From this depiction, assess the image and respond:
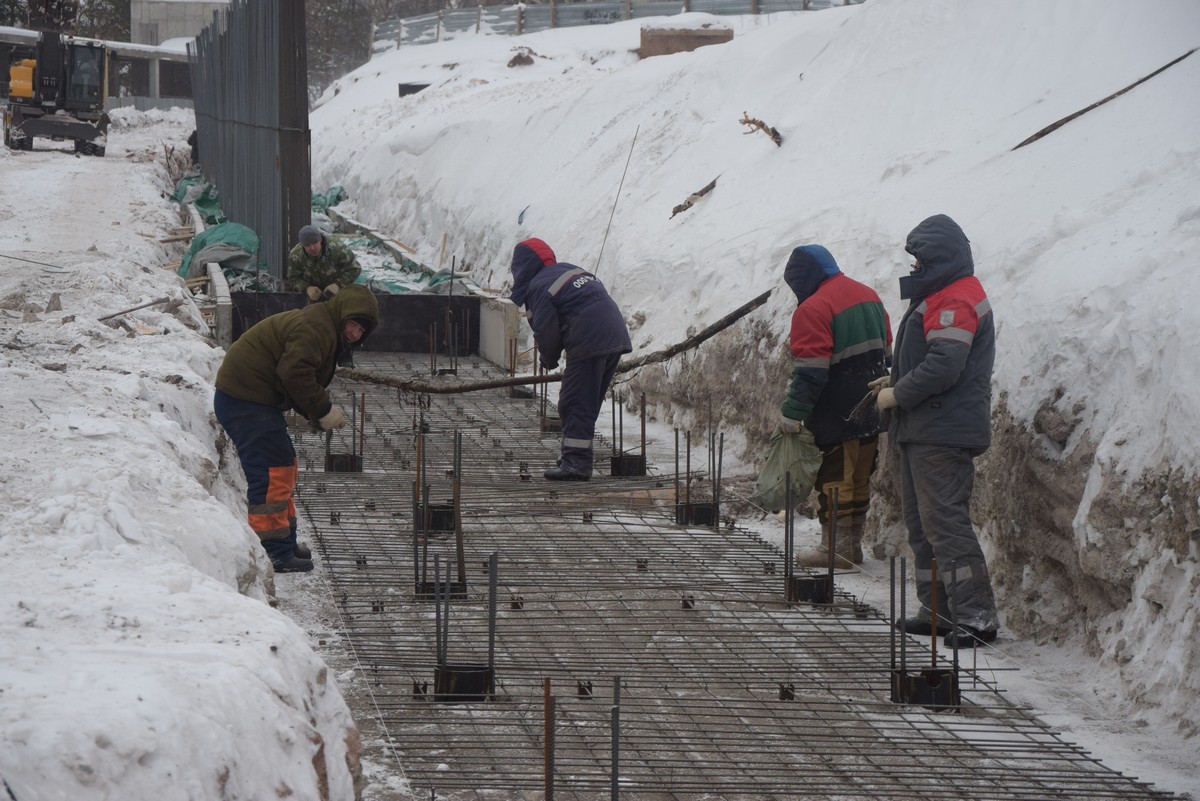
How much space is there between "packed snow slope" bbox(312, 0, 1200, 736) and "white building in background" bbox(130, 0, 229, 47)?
3707 cm

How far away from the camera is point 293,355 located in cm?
558

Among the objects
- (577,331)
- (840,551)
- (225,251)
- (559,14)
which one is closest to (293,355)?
(577,331)

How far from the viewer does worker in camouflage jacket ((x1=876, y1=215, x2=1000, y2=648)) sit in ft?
16.3

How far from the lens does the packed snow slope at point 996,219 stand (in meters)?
4.72

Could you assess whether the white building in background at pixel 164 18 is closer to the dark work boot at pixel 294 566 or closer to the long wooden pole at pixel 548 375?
the long wooden pole at pixel 548 375

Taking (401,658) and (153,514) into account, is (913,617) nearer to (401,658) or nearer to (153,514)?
(401,658)

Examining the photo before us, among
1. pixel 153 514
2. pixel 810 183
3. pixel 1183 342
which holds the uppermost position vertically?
pixel 810 183

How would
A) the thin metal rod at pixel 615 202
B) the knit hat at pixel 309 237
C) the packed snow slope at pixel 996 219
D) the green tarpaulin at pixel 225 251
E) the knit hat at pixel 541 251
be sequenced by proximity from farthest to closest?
the green tarpaulin at pixel 225 251 → the thin metal rod at pixel 615 202 → the knit hat at pixel 309 237 → the knit hat at pixel 541 251 → the packed snow slope at pixel 996 219

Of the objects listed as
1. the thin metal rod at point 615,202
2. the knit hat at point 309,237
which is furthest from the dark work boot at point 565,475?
the thin metal rod at point 615,202

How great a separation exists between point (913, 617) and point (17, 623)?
3.69 metres

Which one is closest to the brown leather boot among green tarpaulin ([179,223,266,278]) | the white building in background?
green tarpaulin ([179,223,266,278])

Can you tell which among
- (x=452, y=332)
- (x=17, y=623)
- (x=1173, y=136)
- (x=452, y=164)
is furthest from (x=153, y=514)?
(x=452, y=164)

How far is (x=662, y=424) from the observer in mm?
9273

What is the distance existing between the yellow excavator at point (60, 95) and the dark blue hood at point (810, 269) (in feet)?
80.6
